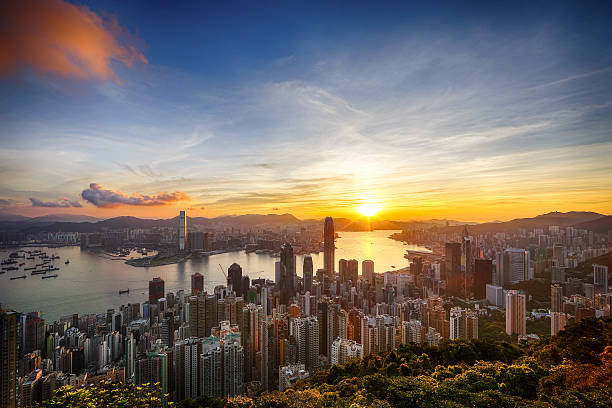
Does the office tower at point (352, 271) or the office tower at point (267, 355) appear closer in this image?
the office tower at point (267, 355)

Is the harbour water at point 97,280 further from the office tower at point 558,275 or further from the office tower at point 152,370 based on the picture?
the office tower at point 558,275

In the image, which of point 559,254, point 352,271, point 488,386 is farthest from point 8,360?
point 559,254

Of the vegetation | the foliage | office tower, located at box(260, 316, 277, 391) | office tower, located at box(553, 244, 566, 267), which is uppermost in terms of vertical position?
the foliage

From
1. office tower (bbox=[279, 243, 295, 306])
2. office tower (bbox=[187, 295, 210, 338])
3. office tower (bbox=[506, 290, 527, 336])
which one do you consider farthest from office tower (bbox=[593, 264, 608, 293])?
office tower (bbox=[187, 295, 210, 338])

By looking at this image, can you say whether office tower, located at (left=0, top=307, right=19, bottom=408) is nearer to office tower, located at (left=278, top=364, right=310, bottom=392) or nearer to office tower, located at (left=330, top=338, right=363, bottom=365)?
office tower, located at (left=278, top=364, right=310, bottom=392)

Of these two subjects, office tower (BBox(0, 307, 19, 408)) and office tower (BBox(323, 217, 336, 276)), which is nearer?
office tower (BBox(0, 307, 19, 408))

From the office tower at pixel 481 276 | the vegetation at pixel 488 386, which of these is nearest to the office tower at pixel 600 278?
the office tower at pixel 481 276

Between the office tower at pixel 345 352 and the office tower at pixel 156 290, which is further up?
the office tower at pixel 156 290
